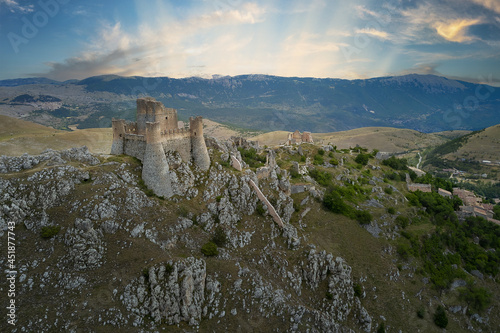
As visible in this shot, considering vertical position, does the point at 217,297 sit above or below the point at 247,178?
below

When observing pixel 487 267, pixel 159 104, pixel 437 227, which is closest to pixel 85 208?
pixel 159 104

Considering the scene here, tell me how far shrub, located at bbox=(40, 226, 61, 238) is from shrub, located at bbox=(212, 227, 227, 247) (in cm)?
1684

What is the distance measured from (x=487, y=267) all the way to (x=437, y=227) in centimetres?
921

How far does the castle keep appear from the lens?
34.2 m

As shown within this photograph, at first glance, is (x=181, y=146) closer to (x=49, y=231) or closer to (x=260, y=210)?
(x=260, y=210)

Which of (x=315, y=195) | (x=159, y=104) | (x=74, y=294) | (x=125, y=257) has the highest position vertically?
(x=159, y=104)

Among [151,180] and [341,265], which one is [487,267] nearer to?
[341,265]

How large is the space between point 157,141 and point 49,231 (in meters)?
15.1

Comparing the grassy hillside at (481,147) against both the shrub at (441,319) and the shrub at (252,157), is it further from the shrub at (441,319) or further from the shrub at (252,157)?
the shrub at (252,157)

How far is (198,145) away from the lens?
40.9 metres

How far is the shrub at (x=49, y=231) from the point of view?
25.8m

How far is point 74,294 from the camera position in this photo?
77.3 ft

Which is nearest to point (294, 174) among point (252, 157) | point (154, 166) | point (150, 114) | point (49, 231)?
point (252, 157)

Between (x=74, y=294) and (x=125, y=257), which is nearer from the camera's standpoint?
(x=74, y=294)
